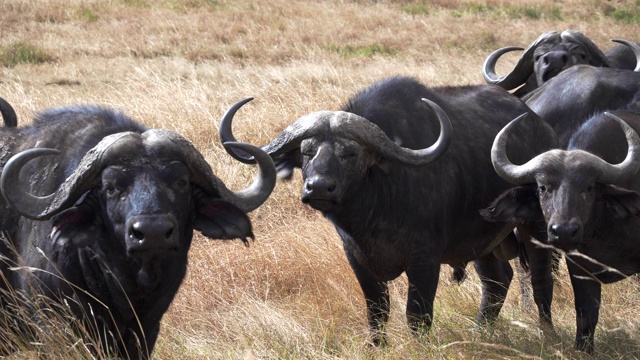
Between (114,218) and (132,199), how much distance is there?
0.52ft

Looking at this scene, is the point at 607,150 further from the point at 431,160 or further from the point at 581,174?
the point at 431,160

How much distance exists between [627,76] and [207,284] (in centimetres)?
353

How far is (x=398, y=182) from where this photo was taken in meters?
5.62

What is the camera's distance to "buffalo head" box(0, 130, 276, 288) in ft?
13.7

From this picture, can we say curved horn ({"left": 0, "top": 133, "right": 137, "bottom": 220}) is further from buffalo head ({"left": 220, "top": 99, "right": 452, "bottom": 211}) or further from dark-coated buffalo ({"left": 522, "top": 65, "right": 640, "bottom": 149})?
dark-coated buffalo ({"left": 522, "top": 65, "right": 640, "bottom": 149})

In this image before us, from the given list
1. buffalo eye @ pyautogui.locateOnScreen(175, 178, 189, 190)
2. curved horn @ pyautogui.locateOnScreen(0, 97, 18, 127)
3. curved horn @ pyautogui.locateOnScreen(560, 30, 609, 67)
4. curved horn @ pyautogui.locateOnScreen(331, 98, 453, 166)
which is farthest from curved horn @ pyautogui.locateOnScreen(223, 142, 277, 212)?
curved horn @ pyautogui.locateOnScreen(560, 30, 609, 67)

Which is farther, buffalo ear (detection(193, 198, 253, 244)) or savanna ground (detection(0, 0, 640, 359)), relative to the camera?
savanna ground (detection(0, 0, 640, 359))

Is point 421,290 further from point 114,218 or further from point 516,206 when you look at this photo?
point 114,218

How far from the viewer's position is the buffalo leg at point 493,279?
21.1 feet

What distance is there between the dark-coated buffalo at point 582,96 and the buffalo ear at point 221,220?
10.9 feet

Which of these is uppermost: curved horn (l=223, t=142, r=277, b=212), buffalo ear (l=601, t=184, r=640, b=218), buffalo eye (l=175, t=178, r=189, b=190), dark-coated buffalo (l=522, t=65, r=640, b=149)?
buffalo eye (l=175, t=178, r=189, b=190)

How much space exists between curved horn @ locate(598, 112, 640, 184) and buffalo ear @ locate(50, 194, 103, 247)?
254 centimetres

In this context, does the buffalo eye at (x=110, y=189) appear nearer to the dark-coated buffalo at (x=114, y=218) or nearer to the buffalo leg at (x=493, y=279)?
the dark-coated buffalo at (x=114, y=218)

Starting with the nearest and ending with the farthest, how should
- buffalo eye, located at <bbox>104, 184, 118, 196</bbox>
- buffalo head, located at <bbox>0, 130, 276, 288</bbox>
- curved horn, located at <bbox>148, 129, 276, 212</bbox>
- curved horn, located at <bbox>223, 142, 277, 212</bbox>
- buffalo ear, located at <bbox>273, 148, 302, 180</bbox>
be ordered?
1. buffalo head, located at <bbox>0, 130, 276, 288</bbox>
2. buffalo eye, located at <bbox>104, 184, 118, 196</bbox>
3. curved horn, located at <bbox>148, 129, 276, 212</bbox>
4. curved horn, located at <bbox>223, 142, 277, 212</bbox>
5. buffalo ear, located at <bbox>273, 148, 302, 180</bbox>
